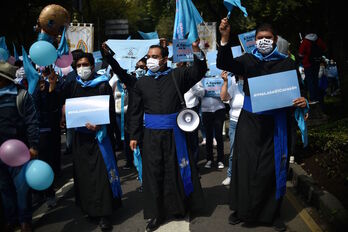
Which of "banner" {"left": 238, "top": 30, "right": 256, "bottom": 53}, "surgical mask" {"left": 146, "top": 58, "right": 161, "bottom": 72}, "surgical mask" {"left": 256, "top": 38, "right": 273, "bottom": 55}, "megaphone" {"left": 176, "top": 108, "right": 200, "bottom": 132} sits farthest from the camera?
"banner" {"left": 238, "top": 30, "right": 256, "bottom": 53}

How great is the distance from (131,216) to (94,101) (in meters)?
1.63

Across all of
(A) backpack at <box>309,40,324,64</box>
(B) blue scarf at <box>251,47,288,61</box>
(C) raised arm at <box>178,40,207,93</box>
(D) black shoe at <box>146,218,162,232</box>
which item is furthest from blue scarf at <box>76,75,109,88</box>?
(A) backpack at <box>309,40,324,64</box>

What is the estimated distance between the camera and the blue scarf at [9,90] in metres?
4.67

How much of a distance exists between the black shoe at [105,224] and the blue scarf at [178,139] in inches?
40.7

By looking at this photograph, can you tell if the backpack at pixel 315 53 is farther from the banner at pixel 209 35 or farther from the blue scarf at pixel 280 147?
the blue scarf at pixel 280 147

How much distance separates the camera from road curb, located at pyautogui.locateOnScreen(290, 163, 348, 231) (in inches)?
179

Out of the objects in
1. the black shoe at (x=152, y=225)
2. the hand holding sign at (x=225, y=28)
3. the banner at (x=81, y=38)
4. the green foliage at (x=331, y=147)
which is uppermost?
the banner at (x=81, y=38)

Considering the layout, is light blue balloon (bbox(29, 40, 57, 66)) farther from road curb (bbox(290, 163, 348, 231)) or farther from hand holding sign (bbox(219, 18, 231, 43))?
road curb (bbox(290, 163, 348, 231))

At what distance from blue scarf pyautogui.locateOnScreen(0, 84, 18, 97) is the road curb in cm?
389

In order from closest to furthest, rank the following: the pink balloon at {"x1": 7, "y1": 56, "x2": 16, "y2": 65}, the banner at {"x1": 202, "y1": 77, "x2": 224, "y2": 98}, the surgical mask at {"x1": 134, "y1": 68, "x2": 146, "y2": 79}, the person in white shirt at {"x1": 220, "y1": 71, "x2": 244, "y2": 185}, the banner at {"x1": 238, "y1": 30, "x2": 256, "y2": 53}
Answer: the person in white shirt at {"x1": 220, "y1": 71, "x2": 244, "y2": 185} → the banner at {"x1": 238, "y1": 30, "x2": 256, "y2": 53} → the pink balloon at {"x1": 7, "y1": 56, "x2": 16, "y2": 65} → the banner at {"x1": 202, "y1": 77, "x2": 224, "y2": 98} → the surgical mask at {"x1": 134, "y1": 68, "x2": 146, "y2": 79}

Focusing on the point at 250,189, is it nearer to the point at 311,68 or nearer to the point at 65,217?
the point at 65,217

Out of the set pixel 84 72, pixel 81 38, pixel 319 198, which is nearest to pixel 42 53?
pixel 84 72

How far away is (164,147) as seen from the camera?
5094 millimetres

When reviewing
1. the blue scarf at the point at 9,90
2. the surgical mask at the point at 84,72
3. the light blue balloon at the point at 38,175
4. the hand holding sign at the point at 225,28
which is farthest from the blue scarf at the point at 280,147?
the blue scarf at the point at 9,90
